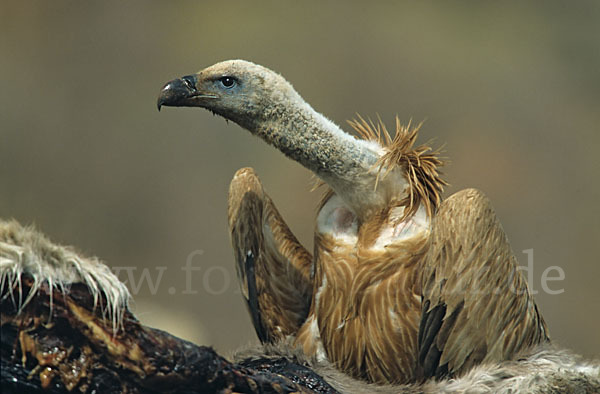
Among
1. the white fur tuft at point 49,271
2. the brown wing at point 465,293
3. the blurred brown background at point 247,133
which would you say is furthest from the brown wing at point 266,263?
the blurred brown background at point 247,133

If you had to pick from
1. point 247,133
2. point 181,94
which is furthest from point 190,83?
point 247,133

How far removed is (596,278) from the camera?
397cm

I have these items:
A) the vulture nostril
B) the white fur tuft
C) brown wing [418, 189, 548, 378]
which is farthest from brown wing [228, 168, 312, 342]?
the white fur tuft

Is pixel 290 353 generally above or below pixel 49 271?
below

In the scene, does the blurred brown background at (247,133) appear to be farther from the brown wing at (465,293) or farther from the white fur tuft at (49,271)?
the white fur tuft at (49,271)

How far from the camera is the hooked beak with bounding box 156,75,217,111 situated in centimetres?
195

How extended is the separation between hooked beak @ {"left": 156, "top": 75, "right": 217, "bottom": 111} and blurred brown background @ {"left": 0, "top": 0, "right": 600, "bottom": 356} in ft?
6.76

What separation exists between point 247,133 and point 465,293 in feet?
7.71

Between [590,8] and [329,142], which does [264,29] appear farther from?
[329,142]

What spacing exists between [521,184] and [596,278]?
70cm

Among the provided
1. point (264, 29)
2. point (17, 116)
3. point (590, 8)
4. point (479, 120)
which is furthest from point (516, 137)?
point (17, 116)

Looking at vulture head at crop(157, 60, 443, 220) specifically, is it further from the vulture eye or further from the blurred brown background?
the blurred brown background

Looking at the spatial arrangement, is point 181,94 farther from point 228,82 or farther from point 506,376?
point 506,376

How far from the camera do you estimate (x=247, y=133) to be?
400 cm
